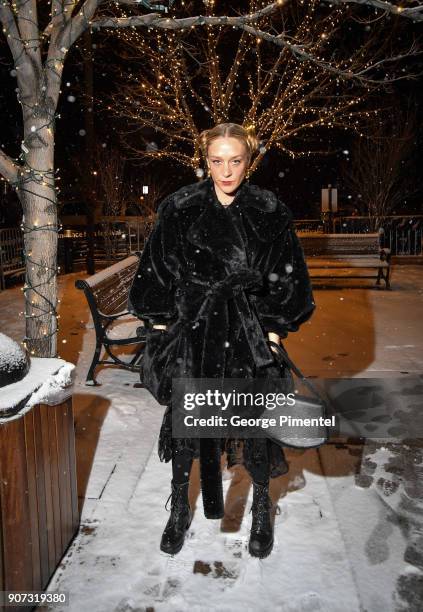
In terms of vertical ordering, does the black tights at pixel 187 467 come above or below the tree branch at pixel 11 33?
below

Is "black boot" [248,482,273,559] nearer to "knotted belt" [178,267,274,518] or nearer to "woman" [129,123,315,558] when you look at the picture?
"woman" [129,123,315,558]

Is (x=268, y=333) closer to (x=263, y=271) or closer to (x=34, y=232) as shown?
(x=263, y=271)

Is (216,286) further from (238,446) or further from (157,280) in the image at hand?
(238,446)

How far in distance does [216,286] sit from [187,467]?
1.00 m

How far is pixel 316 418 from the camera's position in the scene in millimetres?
2725

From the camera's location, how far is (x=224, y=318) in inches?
109

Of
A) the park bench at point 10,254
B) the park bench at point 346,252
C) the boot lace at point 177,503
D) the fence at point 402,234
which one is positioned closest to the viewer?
the boot lace at point 177,503

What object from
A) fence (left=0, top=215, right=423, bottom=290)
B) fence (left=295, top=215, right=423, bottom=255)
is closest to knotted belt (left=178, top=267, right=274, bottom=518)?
fence (left=0, top=215, right=423, bottom=290)

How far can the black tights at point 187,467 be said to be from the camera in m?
2.98

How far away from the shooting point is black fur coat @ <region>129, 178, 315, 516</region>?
9.21 feet

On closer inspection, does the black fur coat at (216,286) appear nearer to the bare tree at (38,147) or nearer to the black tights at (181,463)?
the black tights at (181,463)

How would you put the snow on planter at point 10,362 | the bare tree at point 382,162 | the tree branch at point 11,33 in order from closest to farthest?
the snow on planter at point 10,362 < the tree branch at point 11,33 < the bare tree at point 382,162

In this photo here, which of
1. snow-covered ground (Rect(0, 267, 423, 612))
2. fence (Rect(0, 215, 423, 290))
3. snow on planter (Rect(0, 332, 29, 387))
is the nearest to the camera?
snow on planter (Rect(0, 332, 29, 387))

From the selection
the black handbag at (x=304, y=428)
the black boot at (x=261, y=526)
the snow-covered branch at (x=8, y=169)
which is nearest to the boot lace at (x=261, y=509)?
the black boot at (x=261, y=526)
